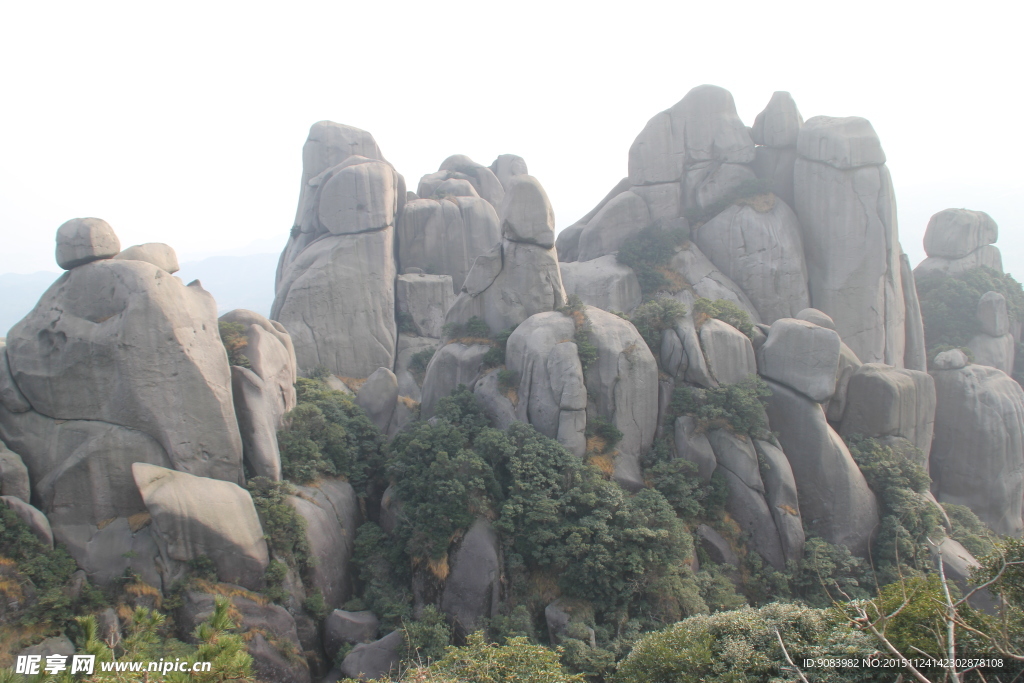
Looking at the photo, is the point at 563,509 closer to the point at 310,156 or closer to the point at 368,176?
the point at 368,176

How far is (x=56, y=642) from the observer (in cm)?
1327

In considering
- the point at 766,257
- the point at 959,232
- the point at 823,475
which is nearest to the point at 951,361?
the point at 766,257

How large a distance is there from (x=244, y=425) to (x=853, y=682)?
51.9 feet

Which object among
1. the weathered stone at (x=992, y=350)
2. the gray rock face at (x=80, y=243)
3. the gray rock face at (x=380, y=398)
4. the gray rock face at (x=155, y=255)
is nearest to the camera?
the gray rock face at (x=80, y=243)

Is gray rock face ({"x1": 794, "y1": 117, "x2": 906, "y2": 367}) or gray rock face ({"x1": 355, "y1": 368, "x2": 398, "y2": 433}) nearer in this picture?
gray rock face ({"x1": 355, "y1": 368, "x2": 398, "y2": 433})

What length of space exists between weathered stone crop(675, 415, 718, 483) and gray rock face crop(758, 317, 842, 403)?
369 cm

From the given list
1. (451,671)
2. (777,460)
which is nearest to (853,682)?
(451,671)

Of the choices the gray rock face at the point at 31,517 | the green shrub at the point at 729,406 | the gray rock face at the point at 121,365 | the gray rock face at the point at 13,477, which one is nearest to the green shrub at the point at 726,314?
the green shrub at the point at 729,406

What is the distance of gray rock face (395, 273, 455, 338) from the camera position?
30875 millimetres

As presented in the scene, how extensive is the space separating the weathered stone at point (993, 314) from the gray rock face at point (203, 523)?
3596cm

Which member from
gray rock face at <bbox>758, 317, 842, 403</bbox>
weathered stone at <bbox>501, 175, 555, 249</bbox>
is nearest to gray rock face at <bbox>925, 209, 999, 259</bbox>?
gray rock face at <bbox>758, 317, 842, 403</bbox>

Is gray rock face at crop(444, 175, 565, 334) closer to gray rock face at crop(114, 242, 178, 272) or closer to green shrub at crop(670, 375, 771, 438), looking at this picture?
green shrub at crop(670, 375, 771, 438)

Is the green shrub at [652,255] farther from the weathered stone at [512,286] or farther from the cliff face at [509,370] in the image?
the weathered stone at [512,286]

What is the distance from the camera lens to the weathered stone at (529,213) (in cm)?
2220
